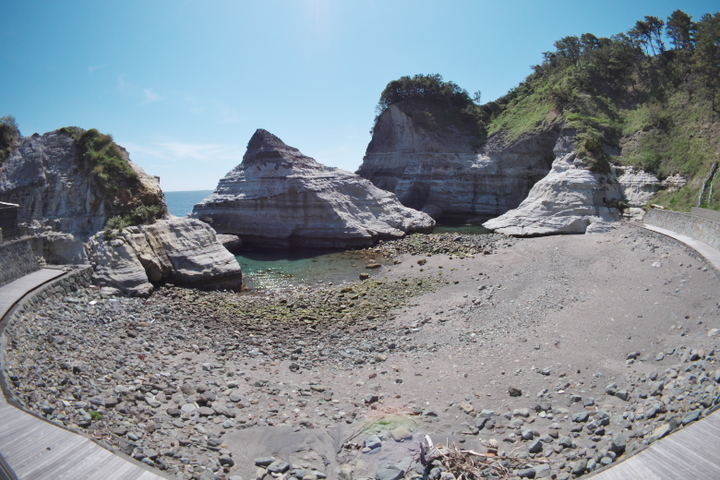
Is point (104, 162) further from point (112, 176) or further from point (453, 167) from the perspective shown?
point (453, 167)

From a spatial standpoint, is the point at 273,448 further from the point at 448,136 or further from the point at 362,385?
the point at 448,136

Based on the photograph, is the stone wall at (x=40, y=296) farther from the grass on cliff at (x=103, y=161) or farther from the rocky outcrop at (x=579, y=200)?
the rocky outcrop at (x=579, y=200)

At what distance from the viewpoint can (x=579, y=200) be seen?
1108 inches

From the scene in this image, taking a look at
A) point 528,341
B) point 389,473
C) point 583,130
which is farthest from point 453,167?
point 389,473

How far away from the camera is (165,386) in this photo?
9.30m

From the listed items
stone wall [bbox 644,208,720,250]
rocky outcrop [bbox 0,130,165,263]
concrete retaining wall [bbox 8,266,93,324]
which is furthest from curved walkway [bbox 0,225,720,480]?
stone wall [bbox 644,208,720,250]

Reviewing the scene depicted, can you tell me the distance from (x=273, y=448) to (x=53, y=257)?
1457 cm

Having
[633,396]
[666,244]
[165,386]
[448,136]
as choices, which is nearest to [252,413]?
[165,386]

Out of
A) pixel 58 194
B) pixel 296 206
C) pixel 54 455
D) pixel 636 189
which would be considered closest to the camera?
pixel 54 455

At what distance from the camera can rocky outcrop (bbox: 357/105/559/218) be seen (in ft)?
137

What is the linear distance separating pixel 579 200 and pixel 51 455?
29381 mm

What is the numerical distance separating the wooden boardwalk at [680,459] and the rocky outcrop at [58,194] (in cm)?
1859

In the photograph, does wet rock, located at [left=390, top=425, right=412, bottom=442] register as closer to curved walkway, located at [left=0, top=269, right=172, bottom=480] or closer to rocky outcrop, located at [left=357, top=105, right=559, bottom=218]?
curved walkway, located at [left=0, top=269, right=172, bottom=480]

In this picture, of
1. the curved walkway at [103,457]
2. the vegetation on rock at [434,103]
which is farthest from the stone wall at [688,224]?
the vegetation on rock at [434,103]
